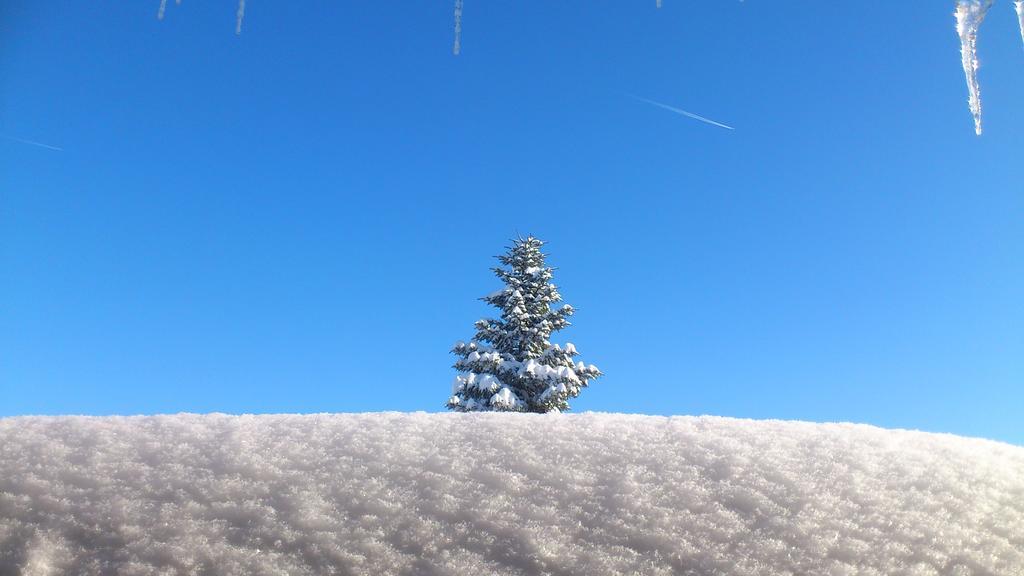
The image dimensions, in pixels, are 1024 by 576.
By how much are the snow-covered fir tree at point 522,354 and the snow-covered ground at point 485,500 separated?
13890 mm

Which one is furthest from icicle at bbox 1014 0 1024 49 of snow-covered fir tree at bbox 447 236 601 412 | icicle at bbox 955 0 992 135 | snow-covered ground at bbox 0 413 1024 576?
snow-covered fir tree at bbox 447 236 601 412

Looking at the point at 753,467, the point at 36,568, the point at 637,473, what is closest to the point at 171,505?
the point at 36,568

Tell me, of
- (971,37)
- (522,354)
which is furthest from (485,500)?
(522,354)

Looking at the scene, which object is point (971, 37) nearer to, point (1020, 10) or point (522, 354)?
point (1020, 10)

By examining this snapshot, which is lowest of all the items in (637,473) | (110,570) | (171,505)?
(110,570)

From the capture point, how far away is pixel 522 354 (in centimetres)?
2188

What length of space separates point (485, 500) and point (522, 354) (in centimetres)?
1714

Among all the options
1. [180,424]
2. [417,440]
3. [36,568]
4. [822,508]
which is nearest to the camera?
[36,568]

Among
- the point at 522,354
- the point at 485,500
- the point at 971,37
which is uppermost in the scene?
the point at 522,354

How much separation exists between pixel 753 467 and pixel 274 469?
12.0ft

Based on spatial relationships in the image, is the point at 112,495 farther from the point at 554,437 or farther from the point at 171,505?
the point at 554,437

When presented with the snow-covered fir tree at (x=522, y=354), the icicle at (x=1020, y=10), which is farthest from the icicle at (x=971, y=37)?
the snow-covered fir tree at (x=522, y=354)

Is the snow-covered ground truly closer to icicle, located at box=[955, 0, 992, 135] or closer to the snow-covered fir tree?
icicle, located at box=[955, 0, 992, 135]

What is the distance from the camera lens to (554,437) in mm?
5980
